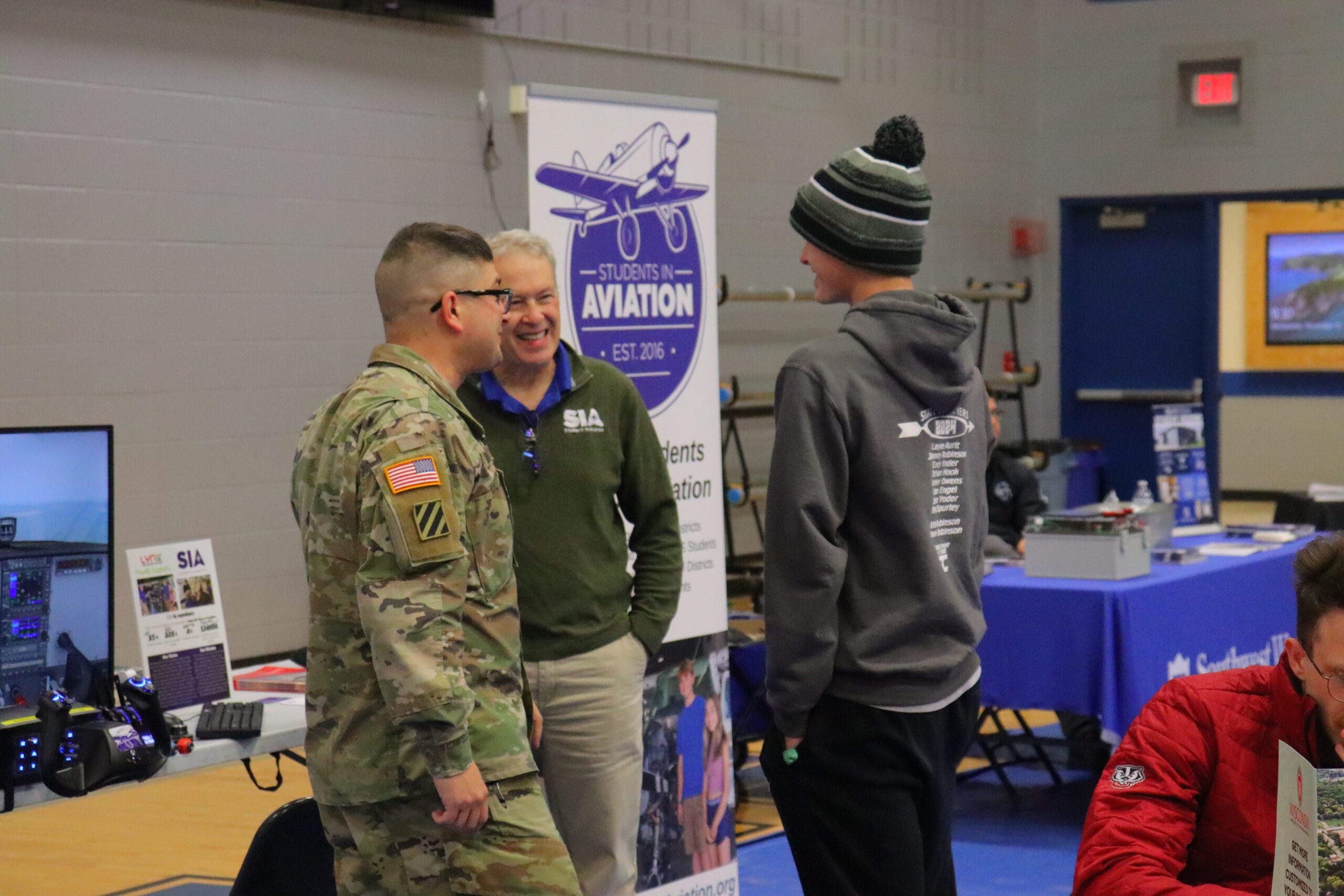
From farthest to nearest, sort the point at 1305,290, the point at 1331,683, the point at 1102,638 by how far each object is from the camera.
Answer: the point at 1305,290 → the point at 1102,638 → the point at 1331,683

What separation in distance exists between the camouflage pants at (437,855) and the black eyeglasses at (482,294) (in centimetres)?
67

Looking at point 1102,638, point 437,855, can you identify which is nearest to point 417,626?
point 437,855

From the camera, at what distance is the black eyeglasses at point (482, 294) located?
2.27m

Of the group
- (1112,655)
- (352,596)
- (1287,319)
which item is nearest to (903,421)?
(352,596)

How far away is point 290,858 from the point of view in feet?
7.30

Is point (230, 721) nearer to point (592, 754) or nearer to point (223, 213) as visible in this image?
point (592, 754)

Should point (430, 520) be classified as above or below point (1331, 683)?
above

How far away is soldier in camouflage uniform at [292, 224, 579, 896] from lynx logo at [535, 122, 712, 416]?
4.02 ft

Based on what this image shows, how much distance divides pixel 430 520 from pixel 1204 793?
100 cm

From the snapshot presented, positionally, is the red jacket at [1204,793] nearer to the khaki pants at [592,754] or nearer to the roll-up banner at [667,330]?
the khaki pants at [592,754]

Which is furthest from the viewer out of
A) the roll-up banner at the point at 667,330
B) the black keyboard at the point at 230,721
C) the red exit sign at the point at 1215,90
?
the red exit sign at the point at 1215,90

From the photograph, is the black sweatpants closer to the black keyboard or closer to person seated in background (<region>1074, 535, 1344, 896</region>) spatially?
person seated in background (<region>1074, 535, 1344, 896</region>)

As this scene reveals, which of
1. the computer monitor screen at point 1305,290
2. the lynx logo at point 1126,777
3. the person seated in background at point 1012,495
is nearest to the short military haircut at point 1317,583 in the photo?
the lynx logo at point 1126,777

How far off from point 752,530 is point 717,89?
90.2 inches
